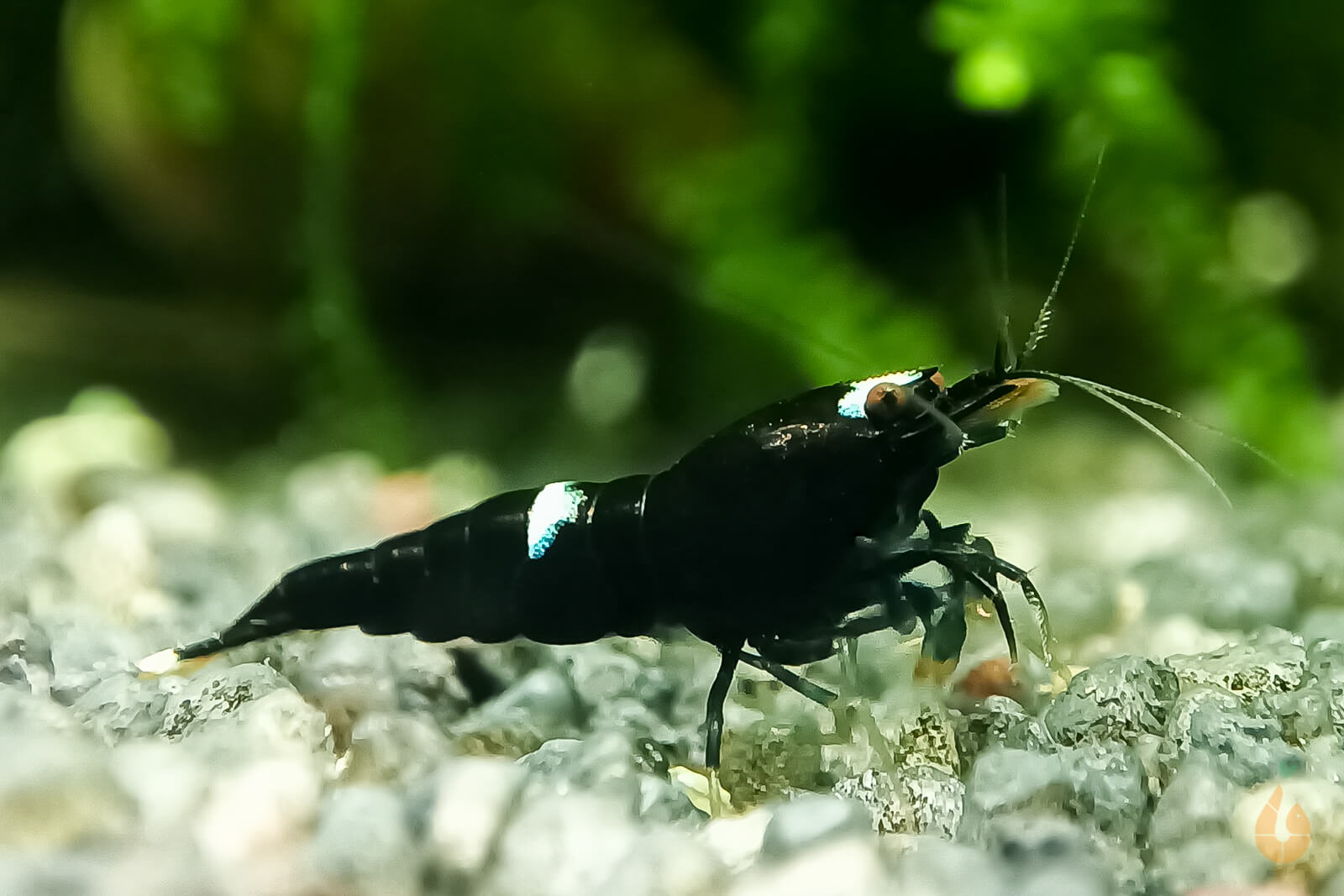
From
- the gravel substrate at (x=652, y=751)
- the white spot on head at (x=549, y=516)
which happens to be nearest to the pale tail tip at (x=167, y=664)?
the gravel substrate at (x=652, y=751)

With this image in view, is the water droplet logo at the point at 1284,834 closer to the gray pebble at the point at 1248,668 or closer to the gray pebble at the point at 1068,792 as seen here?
the gray pebble at the point at 1068,792

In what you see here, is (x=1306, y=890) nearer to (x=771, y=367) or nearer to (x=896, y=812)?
(x=896, y=812)

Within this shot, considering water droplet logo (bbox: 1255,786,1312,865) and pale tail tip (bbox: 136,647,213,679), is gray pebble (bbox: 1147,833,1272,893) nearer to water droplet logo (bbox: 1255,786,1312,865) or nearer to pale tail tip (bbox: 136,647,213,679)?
water droplet logo (bbox: 1255,786,1312,865)

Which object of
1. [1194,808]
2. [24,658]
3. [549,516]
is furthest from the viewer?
[549,516]

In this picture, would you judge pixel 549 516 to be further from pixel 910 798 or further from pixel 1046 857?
pixel 1046 857

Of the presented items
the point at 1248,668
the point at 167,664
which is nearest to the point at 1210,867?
the point at 1248,668

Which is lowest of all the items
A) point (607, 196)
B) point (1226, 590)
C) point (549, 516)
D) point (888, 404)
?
point (1226, 590)

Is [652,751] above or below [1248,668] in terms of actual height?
below

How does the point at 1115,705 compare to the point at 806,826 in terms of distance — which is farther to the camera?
the point at 1115,705

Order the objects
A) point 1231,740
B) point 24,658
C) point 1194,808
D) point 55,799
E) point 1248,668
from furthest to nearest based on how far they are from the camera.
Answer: point 24,658
point 1248,668
point 1231,740
point 1194,808
point 55,799
